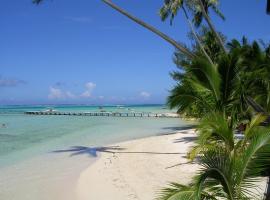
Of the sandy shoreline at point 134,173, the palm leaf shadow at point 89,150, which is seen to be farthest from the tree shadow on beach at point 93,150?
the sandy shoreline at point 134,173

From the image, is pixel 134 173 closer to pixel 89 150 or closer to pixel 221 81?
pixel 221 81

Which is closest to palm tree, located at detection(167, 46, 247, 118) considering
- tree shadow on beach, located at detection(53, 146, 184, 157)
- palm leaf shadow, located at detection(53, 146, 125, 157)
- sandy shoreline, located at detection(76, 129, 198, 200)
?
Result: sandy shoreline, located at detection(76, 129, 198, 200)

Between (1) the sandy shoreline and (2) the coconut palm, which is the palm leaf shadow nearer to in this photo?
(1) the sandy shoreline

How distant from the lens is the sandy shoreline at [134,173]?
9836mm

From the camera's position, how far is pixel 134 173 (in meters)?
12.0

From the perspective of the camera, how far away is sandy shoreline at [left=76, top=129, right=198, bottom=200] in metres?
9.84

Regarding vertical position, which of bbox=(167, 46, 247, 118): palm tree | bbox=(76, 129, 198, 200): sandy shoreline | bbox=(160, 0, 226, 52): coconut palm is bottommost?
bbox=(76, 129, 198, 200): sandy shoreline

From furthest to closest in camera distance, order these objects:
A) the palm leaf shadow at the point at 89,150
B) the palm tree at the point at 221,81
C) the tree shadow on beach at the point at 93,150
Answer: the palm leaf shadow at the point at 89,150 → the tree shadow on beach at the point at 93,150 → the palm tree at the point at 221,81

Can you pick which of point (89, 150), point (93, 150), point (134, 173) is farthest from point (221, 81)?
point (89, 150)

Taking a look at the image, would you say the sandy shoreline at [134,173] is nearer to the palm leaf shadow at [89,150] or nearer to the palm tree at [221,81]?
the palm leaf shadow at [89,150]

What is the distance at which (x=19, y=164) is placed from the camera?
49.5 ft

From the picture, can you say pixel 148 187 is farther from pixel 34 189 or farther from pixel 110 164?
pixel 110 164

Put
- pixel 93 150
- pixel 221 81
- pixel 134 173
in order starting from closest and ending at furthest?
pixel 221 81, pixel 134 173, pixel 93 150

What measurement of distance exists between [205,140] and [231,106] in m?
2.20
